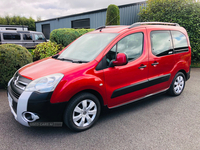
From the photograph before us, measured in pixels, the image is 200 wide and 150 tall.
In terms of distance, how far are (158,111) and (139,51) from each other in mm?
1374

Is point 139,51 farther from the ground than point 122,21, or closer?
closer

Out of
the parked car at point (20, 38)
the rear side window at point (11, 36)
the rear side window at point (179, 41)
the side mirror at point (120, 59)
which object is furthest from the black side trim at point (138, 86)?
the rear side window at point (11, 36)

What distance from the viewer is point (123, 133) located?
2.83m

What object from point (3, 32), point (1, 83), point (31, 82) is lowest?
point (1, 83)

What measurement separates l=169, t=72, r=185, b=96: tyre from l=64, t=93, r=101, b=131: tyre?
234 cm

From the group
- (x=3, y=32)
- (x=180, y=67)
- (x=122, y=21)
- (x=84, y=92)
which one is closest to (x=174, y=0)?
(x=122, y=21)

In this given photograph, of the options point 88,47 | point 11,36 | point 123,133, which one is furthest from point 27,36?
point 123,133

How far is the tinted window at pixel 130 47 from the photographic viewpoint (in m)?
3.10

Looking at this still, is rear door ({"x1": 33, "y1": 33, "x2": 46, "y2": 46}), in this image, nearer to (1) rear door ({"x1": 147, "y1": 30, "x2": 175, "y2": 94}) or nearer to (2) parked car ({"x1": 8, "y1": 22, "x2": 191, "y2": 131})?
(2) parked car ({"x1": 8, "y1": 22, "x2": 191, "y2": 131})

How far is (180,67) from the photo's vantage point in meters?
4.30

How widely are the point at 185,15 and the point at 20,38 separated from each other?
418 inches

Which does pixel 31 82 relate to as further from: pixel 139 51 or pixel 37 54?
pixel 37 54

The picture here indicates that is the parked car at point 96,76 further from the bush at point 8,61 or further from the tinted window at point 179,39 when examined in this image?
the bush at point 8,61

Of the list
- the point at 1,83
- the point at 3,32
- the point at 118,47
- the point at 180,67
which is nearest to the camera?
the point at 118,47
